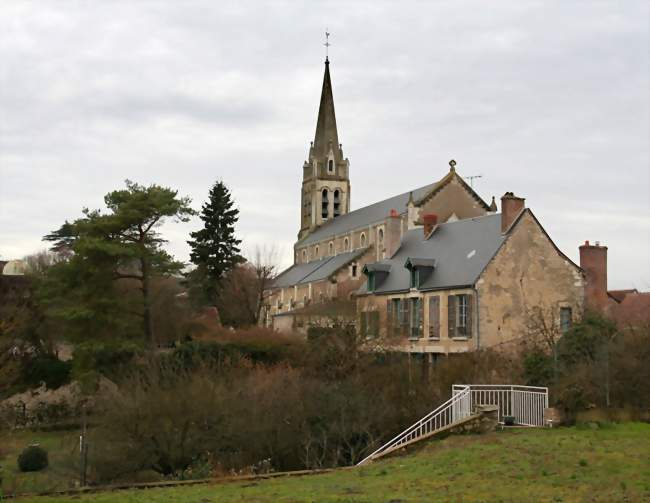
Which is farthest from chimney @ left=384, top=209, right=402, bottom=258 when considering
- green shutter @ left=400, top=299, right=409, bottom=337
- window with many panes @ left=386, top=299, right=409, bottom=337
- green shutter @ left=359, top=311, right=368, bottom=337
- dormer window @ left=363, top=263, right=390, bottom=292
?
green shutter @ left=400, top=299, right=409, bottom=337

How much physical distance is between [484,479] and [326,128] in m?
69.1

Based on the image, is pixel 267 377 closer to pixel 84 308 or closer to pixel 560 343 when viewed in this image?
pixel 560 343

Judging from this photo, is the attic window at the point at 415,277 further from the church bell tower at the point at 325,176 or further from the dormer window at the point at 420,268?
the church bell tower at the point at 325,176

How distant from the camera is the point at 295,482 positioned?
617 inches

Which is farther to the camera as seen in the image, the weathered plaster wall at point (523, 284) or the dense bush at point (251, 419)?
the weathered plaster wall at point (523, 284)

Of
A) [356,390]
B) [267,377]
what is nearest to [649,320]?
[356,390]

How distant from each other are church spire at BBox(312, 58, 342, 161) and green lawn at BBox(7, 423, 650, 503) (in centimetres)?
6378

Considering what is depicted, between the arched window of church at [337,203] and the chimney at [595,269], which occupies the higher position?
the arched window of church at [337,203]

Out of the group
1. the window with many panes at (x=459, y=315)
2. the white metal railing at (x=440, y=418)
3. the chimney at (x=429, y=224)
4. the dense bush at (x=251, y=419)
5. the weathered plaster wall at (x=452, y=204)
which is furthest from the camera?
the weathered plaster wall at (x=452, y=204)

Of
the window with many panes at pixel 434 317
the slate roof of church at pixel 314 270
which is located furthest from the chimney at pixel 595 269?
the slate roof of church at pixel 314 270

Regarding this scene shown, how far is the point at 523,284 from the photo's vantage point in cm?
3381

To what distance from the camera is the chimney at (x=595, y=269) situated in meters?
35.7

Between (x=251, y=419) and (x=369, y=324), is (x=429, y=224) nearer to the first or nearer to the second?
(x=369, y=324)

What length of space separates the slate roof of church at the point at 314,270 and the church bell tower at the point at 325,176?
301 inches
